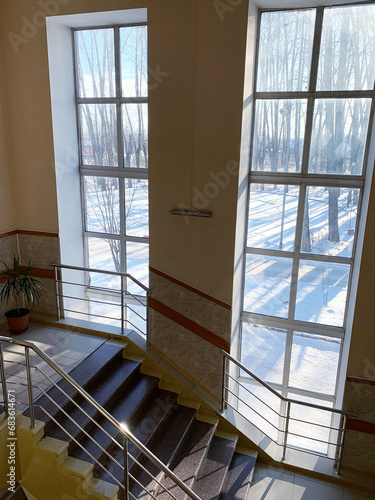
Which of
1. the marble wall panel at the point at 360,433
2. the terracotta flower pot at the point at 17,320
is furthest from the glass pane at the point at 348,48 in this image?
the terracotta flower pot at the point at 17,320

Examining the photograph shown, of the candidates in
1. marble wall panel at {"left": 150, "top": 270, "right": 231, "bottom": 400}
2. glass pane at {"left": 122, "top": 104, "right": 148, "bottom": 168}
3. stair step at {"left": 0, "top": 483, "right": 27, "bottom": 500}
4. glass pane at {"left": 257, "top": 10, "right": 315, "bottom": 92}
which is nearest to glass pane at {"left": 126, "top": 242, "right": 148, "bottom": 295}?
marble wall panel at {"left": 150, "top": 270, "right": 231, "bottom": 400}

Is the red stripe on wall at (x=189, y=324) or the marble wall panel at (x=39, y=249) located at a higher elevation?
the marble wall panel at (x=39, y=249)

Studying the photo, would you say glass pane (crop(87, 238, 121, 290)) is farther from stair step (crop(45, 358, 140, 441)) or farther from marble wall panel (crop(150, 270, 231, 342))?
stair step (crop(45, 358, 140, 441))

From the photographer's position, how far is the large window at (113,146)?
195 inches

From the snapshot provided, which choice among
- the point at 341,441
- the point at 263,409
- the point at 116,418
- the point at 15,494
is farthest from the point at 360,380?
the point at 15,494

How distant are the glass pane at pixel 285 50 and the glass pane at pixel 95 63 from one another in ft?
6.12

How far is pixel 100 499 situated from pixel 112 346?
1.83 meters

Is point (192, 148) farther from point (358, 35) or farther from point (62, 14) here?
point (62, 14)

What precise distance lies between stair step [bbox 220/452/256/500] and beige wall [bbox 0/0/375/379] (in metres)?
1.45

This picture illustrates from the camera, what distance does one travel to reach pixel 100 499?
10.6ft

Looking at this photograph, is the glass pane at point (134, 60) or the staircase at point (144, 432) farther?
the glass pane at point (134, 60)

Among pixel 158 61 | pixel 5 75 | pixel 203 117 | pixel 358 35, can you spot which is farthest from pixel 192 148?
pixel 5 75

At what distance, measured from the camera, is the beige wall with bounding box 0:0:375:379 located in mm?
4012

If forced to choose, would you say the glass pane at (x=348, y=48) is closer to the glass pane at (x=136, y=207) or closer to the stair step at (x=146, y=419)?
the glass pane at (x=136, y=207)
